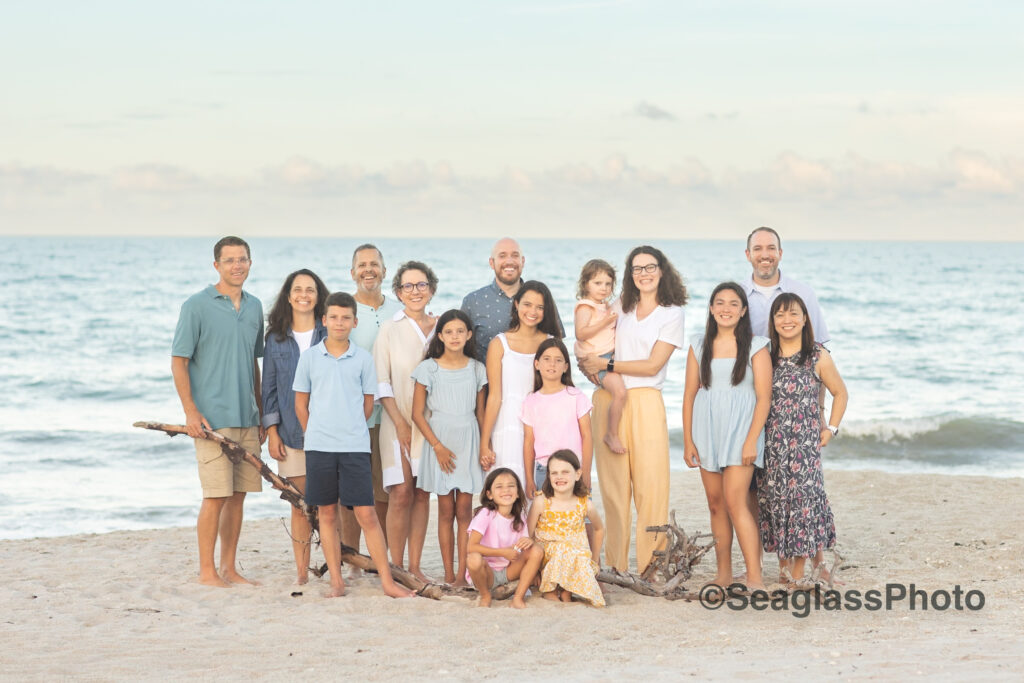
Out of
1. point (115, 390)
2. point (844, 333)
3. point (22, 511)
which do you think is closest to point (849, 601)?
point (22, 511)

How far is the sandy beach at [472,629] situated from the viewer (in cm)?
423

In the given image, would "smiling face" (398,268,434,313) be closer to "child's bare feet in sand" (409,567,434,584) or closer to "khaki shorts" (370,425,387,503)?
"khaki shorts" (370,425,387,503)

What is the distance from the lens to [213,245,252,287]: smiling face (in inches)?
224

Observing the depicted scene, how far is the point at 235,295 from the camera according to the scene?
5.82m

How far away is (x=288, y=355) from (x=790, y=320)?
279 cm

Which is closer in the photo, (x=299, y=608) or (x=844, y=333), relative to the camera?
(x=299, y=608)

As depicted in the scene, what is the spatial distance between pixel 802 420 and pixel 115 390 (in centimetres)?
1505

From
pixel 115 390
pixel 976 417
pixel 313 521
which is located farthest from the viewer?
pixel 115 390

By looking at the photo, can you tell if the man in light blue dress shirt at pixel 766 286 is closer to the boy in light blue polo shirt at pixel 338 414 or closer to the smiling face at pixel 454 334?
the smiling face at pixel 454 334

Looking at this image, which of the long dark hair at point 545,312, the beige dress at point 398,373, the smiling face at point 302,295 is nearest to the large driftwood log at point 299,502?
the beige dress at point 398,373

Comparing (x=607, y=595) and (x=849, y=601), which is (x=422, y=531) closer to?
(x=607, y=595)

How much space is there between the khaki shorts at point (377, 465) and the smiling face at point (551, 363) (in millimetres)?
1059

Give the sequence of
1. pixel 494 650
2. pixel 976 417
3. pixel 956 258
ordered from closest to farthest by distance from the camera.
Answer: pixel 494 650
pixel 976 417
pixel 956 258

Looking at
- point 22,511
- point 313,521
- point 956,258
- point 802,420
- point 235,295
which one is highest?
point 956,258
